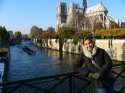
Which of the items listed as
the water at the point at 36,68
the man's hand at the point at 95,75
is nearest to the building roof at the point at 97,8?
the water at the point at 36,68

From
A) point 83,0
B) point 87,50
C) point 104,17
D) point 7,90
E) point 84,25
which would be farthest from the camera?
point 104,17

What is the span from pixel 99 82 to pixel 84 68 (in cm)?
36

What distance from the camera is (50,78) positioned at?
6648 millimetres

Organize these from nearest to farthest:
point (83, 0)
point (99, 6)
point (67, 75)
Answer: point (67, 75) < point (83, 0) < point (99, 6)

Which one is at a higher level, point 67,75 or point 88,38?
point 88,38

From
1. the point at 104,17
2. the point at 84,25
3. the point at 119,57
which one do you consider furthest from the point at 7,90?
the point at 104,17

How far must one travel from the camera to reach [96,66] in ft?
19.4

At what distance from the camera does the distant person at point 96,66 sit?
19.3 feet

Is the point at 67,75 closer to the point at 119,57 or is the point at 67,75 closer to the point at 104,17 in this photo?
the point at 119,57

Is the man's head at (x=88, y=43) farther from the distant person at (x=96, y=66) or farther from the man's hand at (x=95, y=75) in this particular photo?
the man's hand at (x=95, y=75)

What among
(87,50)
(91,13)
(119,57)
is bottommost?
(119,57)

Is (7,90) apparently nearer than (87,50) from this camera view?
No

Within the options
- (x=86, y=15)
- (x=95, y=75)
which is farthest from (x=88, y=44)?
(x=86, y=15)

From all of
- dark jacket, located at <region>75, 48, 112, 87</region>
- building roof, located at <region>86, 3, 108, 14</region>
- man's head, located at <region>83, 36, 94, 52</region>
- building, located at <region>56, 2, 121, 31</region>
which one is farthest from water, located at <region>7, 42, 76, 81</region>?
building roof, located at <region>86, 3, 108, 14</region>
